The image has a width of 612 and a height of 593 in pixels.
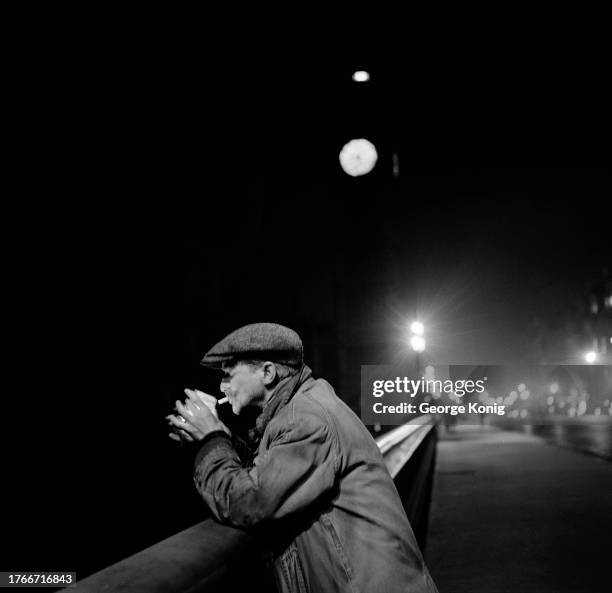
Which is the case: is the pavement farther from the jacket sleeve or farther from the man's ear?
the jacket sleeve

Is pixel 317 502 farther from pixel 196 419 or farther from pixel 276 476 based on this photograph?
pixel 196 419

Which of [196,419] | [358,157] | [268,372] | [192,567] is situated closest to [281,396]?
[268,372]

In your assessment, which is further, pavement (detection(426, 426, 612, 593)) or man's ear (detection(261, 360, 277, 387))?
pavement (detection(426, 426, 612, 593))

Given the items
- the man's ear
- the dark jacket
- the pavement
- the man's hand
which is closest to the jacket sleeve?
the dark jacket

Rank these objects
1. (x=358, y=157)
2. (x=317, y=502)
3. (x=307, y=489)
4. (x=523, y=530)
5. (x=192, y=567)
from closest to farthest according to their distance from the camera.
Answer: (x=192, y=567) < (x=307, y=489) < (x=317, y=502) < (x=523, y=530) < (x=358, y=157)

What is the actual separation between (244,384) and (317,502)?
545mm

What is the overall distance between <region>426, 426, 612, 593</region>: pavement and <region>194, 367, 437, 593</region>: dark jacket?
14.9 feet

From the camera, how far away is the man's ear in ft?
7.64

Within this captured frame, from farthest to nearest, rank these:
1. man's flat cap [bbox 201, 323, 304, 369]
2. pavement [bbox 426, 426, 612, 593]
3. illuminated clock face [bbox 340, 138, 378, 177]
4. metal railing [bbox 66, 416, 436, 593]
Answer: illuminated clock face [bbox 340, 138, 378, 177]
pavement [bbox 426, 426, 612, 593]
man's flat cap [bbox 201, 323, 304, 369]
metal railing [bbox 66, 416, 436, 593]

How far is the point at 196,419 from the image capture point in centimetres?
218

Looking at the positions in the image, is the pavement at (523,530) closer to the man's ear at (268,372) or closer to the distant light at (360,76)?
the man's ear at (268,372)

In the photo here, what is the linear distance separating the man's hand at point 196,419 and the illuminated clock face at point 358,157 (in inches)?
582

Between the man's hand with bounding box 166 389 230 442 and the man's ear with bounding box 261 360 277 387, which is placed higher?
the man's ear with bounding box 261 360 277 387

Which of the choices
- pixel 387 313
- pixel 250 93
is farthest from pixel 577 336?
pixel 250 93
